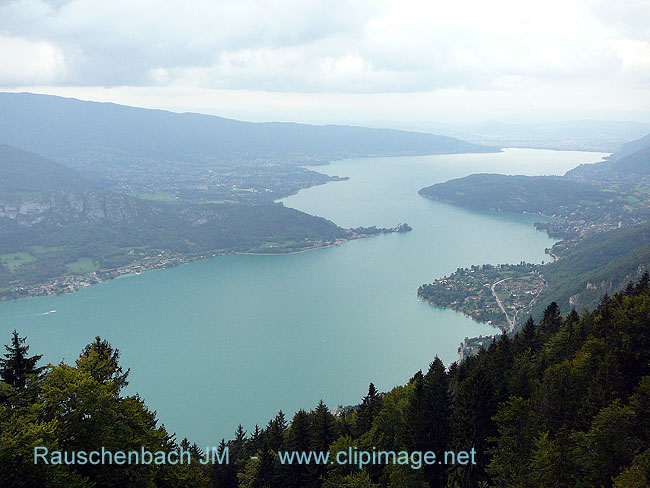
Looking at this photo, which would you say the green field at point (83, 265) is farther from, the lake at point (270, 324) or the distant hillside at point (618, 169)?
the distant hillside at point (618, 169)

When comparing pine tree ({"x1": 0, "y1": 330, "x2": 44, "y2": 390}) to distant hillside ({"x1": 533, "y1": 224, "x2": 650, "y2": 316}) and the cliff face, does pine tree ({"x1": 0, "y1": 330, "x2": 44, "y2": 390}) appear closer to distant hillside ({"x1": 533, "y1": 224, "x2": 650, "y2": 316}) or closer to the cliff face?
distant hillside ({"x1": 533, "y1": 224, "x2": 650, "y2": 316})

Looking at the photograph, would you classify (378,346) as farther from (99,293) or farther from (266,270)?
(99,293)

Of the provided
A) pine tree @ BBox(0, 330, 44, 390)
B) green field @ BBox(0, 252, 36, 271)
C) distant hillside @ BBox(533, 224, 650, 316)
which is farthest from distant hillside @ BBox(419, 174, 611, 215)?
pine tree @ BBox(0, 330, 44, 390)

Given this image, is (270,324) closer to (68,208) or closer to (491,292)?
(491,292)

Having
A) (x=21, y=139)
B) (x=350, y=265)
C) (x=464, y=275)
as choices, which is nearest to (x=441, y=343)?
(x=464, y=275)

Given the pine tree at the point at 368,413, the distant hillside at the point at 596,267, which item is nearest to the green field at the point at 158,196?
the distant hillside at the point at 596,267

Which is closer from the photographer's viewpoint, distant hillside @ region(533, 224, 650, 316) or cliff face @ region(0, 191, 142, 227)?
distant hillside @ region(533, 224, 650, 316)
